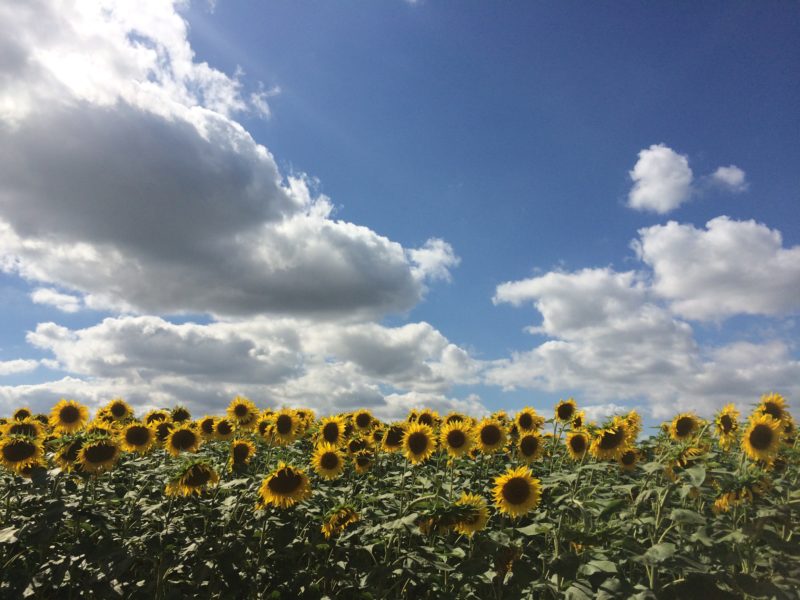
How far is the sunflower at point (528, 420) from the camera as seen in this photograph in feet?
43.7

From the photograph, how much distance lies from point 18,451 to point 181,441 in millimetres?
2794

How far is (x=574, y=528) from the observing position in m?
7.33

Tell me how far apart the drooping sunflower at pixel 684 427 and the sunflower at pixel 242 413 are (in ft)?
30.5

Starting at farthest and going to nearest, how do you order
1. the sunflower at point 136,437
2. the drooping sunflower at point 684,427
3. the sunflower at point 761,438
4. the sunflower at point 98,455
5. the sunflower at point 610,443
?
the sunflower at point 136,437, the drooping sunflower at point 684,427, the sunflower at point 610,443, the sunflower at point 761,438, the sunflower at point 98,455

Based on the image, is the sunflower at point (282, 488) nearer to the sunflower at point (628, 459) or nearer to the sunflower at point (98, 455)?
the sunflower at point (98, 455)

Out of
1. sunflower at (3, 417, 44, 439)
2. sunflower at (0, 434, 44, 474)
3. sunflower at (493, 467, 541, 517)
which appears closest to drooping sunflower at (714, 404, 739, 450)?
sunflower at (493, 467, 541, 517)

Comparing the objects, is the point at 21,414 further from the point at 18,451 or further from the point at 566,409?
the point at 566,409

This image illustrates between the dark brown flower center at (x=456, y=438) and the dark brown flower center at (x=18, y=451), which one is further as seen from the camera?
the dark brown flower center at (x=456, y=438)

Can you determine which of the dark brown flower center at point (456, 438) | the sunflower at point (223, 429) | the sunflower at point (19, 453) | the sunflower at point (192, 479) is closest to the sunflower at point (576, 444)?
the dark brown flower center at point (456, 438)

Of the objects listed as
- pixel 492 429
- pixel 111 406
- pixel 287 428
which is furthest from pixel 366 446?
pixel 111 406

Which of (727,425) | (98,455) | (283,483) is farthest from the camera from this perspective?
(727,425)

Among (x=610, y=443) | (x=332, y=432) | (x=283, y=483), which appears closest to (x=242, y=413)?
A: (x=332, y=432)

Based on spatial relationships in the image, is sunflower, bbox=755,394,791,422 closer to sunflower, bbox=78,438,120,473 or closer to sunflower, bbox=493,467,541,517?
sunflower, bbox=493,467,541,517

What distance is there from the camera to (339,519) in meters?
8.12
